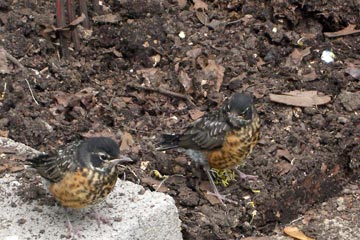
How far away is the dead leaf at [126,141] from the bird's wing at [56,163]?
1147mm

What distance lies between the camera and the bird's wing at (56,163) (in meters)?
5.93

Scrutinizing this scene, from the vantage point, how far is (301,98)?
8031 millimetres

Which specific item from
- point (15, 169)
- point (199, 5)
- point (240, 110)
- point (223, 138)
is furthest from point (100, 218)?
point (199, 5)

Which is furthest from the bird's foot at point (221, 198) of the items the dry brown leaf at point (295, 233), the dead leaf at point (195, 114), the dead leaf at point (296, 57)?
the dead leaf at point (296, 57)

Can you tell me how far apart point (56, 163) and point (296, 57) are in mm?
3391

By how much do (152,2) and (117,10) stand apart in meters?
0.36

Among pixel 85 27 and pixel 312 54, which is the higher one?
pixel 85 27

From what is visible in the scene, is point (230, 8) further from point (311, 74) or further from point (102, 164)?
point (102, 164)

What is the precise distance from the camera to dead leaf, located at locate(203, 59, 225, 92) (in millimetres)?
8125

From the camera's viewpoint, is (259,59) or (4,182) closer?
(4,182)

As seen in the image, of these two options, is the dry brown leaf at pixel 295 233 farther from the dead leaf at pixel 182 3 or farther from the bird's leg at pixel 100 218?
the dead leaf at pixel 182 3

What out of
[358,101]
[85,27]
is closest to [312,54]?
[358,101]

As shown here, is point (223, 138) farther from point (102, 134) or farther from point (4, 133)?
point (4, 133)

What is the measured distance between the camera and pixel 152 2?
8.74 metres
